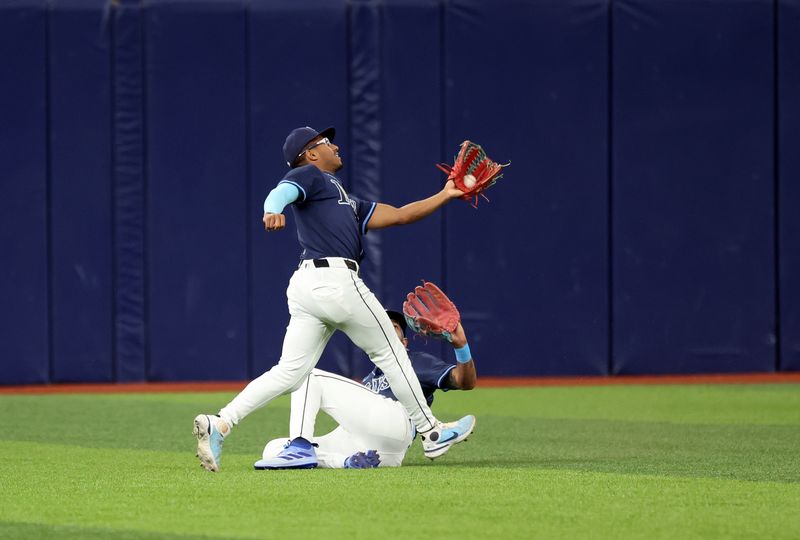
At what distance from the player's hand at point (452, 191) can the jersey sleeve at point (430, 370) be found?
0.96m

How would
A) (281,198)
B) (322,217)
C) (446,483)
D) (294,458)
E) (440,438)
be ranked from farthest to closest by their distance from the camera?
1. (440,438)
2. (322,217)
3. (294,458)
4. (281,198)
5. (446,483)

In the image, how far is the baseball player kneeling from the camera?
25.2ft

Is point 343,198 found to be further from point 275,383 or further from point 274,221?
point 275,383

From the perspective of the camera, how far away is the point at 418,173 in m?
15.4

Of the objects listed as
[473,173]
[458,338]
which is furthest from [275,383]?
[473,173]

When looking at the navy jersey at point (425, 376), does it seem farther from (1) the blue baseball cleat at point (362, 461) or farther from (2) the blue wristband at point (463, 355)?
(1) the blue baseball cleat at point (362, 461)

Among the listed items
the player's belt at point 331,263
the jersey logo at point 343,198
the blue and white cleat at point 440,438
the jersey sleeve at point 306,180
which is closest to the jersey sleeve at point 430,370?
the blue and white cleat at point 440,438

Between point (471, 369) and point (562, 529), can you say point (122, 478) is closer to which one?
point (471, 369)

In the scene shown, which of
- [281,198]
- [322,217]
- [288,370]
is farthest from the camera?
[322,217]

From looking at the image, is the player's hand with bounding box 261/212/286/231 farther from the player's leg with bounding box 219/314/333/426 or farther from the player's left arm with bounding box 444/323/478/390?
the player's left arm with bounding box 444/323/478/390

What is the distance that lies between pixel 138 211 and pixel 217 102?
1422 mm

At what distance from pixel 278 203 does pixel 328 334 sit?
864 mm

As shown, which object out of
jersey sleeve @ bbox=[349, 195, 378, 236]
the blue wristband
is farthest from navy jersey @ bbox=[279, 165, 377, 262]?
the blue wristband

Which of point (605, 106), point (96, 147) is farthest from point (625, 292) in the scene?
point (96, 147)
